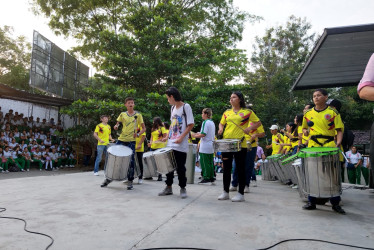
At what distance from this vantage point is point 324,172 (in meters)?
3.95

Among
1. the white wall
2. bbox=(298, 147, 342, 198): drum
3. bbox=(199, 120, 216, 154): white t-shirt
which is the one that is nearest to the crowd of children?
the white wall

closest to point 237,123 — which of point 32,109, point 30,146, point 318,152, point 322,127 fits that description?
point 322,127

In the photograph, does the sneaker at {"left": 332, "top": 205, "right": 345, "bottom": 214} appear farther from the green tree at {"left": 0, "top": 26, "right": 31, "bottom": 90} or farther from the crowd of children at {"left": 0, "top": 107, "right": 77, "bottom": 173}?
the green tree at {"left": 0, "top": 26, "right": 31, "bottom": 90}

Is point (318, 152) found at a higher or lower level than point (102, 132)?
lower

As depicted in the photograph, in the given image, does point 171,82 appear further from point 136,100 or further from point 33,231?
point 33,231

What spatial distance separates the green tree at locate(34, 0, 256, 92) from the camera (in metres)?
17.1

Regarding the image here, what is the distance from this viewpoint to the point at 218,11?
23391 millimetres

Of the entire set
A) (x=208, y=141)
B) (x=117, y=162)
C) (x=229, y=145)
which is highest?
(x=208, y=141)

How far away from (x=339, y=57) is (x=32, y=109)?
58.1ft

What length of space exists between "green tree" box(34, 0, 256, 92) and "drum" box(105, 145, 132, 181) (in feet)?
35.1

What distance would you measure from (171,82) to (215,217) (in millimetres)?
14514

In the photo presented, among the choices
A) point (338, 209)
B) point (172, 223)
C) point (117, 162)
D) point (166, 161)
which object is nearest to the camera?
point (172, 223)

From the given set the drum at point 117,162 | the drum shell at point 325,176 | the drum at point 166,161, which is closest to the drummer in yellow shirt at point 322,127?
the drum shell at point 325,176

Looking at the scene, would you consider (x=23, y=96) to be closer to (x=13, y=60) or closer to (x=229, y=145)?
(x=229, y=145)
